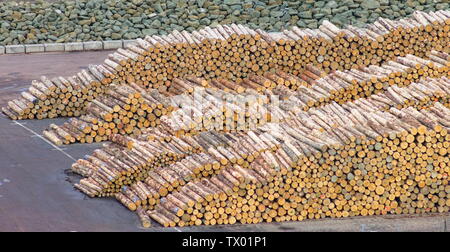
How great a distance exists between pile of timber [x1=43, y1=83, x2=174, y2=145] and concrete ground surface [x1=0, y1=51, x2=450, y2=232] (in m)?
0.35

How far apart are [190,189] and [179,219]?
2.44 ft

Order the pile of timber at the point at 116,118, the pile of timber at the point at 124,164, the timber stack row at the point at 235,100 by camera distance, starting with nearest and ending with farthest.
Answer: the pile of timber at the point at 124,164 < the timber stack row at the point at 235,100 < the pile of timber at the point at 116,118

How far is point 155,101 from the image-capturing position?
25203 mm

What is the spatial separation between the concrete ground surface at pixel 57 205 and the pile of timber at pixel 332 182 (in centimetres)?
27

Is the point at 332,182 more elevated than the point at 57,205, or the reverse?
the point at 332,182

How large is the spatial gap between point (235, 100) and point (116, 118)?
3.15m

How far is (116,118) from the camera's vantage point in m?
24.8

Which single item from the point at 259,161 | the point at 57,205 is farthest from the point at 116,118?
the point at 259,161

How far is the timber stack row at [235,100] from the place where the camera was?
23953 mm

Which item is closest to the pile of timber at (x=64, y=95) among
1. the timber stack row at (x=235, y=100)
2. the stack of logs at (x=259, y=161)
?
the timber stack row at (x=235, y=100)

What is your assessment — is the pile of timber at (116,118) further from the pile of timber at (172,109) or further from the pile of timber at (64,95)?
the pile of timber at (64,95)

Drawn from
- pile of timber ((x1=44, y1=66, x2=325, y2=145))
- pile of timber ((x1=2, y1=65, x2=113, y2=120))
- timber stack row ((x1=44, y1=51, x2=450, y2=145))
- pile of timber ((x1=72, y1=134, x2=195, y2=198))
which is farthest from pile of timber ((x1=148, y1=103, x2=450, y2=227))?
pile of timber ((x1=2, y1=65, x2=113, y2=120))

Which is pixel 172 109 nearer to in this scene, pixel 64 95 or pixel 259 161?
pixel 64 95

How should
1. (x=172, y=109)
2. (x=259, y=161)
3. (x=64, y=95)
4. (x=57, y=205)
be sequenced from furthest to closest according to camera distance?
(x=64, y=95)
(x=172, y=109)
(x=57, y=205)
(x=259, y=161)
